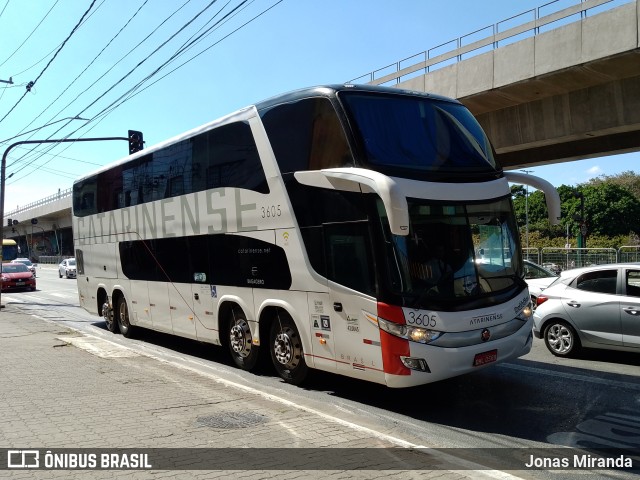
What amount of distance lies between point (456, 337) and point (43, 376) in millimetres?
6069

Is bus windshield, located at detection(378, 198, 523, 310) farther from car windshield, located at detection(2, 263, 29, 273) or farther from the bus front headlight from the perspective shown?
car windshield, located at detection(2, 263, 29, 273)

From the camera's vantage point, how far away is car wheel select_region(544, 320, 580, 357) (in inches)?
368

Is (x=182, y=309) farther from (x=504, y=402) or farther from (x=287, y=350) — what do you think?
(x=504, y=402)

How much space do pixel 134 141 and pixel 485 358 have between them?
1796cm

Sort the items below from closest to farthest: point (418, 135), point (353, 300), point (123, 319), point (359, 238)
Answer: point (359, 238) < point (353, 300) < point (418, 135) < point (123, 319)

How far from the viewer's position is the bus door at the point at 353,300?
21.3 feet

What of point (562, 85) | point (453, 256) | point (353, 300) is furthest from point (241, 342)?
point (562, 85)

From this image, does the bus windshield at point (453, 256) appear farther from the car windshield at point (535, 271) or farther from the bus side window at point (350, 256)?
the car windshield at point (535, 271)

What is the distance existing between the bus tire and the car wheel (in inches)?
199

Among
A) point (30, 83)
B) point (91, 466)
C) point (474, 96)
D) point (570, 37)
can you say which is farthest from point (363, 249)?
point (30, 83)

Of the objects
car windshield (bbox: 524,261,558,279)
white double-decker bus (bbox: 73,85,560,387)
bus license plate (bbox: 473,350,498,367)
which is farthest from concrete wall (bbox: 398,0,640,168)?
bus license plate (bbox: 473,350,498,367)

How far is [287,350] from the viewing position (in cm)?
804

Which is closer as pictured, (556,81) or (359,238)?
(359,238)

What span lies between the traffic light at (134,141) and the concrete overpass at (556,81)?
9.20 meters
